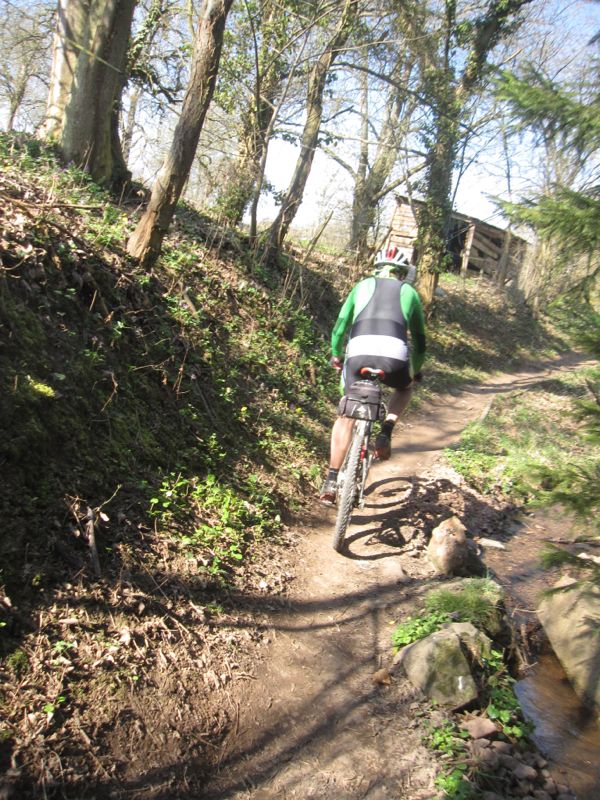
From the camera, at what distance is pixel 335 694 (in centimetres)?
315

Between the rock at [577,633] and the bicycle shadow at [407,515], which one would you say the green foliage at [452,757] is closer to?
the rock at [577,633]

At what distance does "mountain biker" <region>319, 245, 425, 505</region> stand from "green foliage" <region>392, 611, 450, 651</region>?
1270mm

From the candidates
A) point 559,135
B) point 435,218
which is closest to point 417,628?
point 559,135

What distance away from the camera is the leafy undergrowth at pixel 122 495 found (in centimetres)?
243

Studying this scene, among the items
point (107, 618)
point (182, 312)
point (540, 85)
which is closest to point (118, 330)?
point (182, 312)

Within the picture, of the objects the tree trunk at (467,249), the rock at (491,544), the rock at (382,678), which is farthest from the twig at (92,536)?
the tree trunk at (467,249)

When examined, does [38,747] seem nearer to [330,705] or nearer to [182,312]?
[330,705]

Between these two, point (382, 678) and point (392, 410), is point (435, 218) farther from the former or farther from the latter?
point (382, 678)

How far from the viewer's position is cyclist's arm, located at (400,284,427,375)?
475cm

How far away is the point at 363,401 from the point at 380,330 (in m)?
0.62

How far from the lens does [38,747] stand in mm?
2172

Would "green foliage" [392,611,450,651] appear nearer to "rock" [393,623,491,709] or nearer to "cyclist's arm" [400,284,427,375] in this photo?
"rock" [393,623,491,709]

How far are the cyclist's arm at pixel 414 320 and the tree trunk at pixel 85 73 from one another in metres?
5.69

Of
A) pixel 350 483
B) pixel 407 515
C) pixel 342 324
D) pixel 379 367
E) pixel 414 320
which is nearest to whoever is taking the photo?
pixel 350 483
